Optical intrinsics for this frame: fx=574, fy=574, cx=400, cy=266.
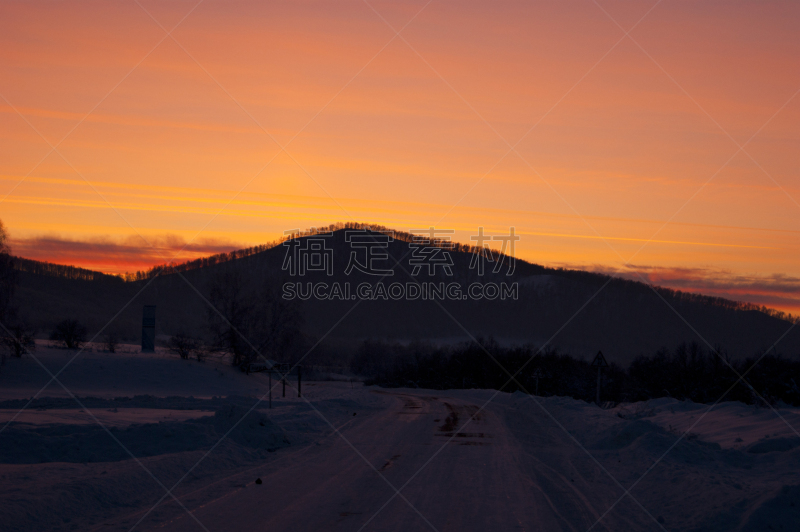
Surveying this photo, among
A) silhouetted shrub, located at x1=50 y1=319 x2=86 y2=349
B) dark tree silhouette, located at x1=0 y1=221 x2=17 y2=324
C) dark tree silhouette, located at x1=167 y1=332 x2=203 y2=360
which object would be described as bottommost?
dark tree silhouette, located at x1=167 y1=332 x2=203 y2=360

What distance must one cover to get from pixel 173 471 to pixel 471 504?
16.9 feet

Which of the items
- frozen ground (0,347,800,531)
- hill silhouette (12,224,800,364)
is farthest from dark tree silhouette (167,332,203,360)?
hill silhouette (12,224,800,364)

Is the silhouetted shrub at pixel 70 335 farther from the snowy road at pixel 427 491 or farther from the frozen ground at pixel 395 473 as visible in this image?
the snowy road at pixel 427 491

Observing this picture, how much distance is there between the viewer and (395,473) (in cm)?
1024

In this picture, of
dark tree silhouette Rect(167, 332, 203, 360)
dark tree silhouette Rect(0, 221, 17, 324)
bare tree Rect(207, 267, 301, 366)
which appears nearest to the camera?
dark tree silhouette Rect(0, 221, 17, 324)

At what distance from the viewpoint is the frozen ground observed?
7.25 meters

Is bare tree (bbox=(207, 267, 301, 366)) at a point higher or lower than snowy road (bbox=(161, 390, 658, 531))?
higher

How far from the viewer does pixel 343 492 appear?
28.5 feet

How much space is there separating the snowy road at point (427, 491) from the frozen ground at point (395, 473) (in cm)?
4

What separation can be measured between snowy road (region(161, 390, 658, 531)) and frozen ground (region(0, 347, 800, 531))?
38mm

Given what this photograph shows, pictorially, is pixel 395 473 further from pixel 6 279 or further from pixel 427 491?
pixel 6 279

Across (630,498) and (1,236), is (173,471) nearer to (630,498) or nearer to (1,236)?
(630,498)

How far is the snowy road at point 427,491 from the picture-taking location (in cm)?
712

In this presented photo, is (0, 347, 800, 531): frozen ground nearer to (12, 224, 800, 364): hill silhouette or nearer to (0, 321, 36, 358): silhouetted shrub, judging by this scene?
(0, 321, 36, 358): silhouetted shrub
